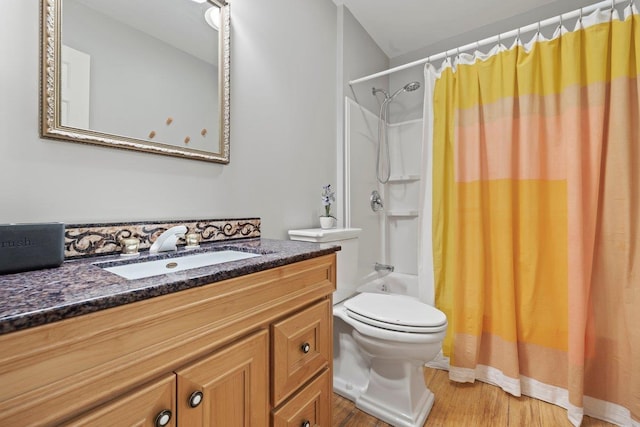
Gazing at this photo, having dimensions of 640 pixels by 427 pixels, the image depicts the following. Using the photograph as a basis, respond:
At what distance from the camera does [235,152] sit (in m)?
1.29

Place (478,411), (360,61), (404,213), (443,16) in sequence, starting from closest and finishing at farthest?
(478,411)
(443,16)
(360,61)
(404,213)

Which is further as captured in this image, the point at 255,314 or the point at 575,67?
the point at 575,67

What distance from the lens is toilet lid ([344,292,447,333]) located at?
1.25 m

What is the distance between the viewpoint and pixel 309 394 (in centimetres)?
91

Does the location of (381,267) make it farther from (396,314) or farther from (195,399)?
(195,399)

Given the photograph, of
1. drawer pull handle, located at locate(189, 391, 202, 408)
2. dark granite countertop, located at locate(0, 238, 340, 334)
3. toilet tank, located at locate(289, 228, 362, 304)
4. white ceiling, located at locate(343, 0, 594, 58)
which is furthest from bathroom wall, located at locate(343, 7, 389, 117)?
drawer pull handle, located at locate(189, 391, 202, 408)

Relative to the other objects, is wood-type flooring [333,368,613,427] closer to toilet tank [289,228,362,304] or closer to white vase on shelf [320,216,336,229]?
toilet tank [289,228,362,304]

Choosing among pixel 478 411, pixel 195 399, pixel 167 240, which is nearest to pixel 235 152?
pixel 167 240

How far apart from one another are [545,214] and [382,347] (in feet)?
3.88

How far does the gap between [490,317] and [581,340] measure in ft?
1.33

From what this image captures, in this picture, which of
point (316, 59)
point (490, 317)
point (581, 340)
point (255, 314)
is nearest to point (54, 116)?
point (255, 314)

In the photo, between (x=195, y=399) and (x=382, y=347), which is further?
(x=382, y=347)

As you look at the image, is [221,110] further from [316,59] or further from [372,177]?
[372,177]

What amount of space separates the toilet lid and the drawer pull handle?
90cm
